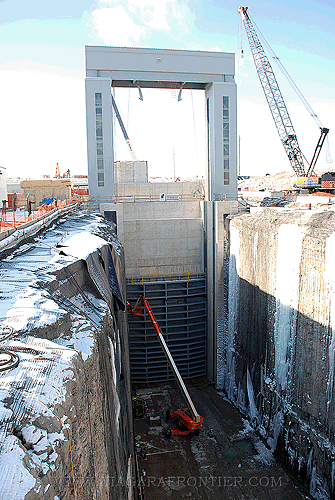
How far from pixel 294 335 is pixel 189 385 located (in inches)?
312

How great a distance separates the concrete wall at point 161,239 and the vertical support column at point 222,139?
1981mm

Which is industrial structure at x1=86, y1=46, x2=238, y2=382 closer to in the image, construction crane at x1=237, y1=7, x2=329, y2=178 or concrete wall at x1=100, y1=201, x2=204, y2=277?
concrete wall at x1=100, y1=201, x2=204, y2=277

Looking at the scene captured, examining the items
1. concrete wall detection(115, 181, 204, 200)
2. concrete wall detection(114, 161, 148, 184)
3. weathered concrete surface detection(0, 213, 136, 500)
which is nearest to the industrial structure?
concrete wall detection(115, 181, 204, 200)

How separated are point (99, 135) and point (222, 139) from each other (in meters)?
6.22

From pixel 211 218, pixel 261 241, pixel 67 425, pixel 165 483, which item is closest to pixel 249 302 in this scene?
pixel 261 241

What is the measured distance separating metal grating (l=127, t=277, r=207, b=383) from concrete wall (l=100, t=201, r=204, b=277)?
1.14 metres

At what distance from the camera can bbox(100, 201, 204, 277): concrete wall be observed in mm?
19000

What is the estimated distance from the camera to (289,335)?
39.9 feet

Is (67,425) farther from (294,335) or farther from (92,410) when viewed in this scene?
(294,335)

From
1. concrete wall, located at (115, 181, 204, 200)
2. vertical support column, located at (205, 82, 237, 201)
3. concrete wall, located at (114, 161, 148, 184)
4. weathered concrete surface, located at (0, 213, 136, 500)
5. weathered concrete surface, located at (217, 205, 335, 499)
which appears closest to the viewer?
weathered concrete surface, located at (0, 213, 136, 500)

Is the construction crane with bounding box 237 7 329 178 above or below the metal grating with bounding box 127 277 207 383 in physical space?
above

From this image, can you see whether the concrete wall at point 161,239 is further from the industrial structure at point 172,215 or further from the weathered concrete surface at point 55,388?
the weathered concrete surface at point 55,388

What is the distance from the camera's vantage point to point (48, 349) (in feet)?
11.9

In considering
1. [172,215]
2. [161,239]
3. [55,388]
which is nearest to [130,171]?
[172,215]
